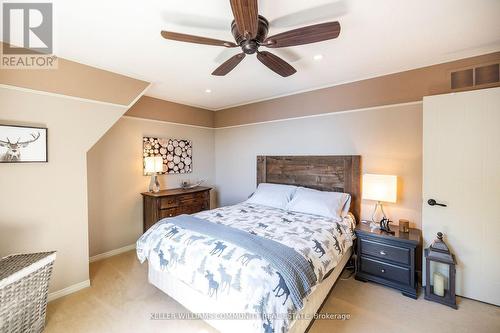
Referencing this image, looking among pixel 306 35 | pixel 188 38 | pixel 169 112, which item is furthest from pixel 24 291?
pixel 169 112

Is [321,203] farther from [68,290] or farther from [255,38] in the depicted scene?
[68,290]

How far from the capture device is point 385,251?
247cm

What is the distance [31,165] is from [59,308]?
1.43 metres

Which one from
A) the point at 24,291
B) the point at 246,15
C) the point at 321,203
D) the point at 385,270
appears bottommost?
the point at 385,270

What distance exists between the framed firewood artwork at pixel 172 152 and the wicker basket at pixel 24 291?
213 cm

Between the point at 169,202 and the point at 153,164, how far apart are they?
0.68m

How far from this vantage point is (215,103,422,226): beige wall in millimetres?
2688

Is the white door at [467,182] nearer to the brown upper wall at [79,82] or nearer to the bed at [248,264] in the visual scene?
the bed at [248,264]

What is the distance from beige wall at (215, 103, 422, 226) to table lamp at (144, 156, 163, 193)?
146 centimetres

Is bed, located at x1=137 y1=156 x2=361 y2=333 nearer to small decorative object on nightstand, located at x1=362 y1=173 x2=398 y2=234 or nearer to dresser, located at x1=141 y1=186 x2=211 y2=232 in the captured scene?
small decorative object on nightstand, located at x1=362 y1=173 x2=398 y2=234

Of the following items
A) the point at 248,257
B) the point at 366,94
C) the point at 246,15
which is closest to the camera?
the point at 246,15

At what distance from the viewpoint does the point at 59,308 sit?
2158 mm

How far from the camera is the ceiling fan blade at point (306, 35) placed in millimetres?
1475

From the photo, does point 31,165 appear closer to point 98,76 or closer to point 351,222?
→ point 98,76
